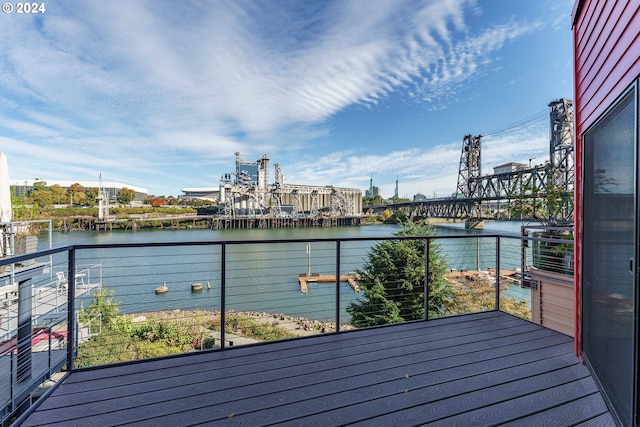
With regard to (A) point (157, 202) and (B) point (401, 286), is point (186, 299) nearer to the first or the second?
(B) point (401, 286)

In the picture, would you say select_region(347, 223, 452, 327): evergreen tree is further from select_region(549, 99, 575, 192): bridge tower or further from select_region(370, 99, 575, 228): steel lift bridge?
select_region(549, 99, 575, 192): bridge tower

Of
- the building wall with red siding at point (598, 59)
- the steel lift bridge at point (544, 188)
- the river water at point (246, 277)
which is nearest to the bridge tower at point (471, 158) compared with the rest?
the river water at point (246, 277)

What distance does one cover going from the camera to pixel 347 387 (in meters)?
1.50

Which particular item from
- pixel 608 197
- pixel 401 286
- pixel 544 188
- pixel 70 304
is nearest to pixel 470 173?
pixel 544 188

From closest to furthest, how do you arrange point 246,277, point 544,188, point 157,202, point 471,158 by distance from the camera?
point 246,277 < point 544,188 < point 471,158 < point 157,202

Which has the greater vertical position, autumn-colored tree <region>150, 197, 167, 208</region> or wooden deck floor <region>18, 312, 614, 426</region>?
autumn-colored tree <region>150, 197, 167, 208</region>

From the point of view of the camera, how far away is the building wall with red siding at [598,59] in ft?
3.75

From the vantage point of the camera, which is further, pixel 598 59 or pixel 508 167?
pixel 508 167

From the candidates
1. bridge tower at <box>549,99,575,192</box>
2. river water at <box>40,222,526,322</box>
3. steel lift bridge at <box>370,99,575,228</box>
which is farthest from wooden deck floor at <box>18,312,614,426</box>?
bridge tower at <box>549,99,575,192</box>

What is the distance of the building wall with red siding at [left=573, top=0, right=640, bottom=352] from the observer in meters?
1.14

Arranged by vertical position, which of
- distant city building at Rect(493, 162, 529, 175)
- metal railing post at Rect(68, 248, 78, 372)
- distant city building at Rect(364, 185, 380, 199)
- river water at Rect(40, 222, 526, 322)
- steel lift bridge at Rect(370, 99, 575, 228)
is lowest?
river water at Rect(40, 222, 526, 322)

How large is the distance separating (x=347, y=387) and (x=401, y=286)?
10.3 feet

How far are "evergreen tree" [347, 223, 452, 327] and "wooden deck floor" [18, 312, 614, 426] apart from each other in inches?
82.2

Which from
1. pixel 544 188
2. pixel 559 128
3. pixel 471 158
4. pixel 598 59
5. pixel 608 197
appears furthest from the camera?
pixel 471 158
